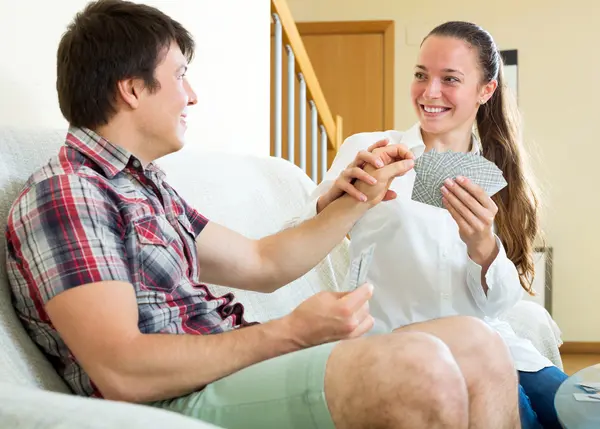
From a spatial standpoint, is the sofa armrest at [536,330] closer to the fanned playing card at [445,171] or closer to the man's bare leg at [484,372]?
the fanned playing card at [445,171]

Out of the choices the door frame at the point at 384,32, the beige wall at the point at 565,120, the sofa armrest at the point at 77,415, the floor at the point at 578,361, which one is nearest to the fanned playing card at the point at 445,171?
the sofa armrest at the point at 77,415

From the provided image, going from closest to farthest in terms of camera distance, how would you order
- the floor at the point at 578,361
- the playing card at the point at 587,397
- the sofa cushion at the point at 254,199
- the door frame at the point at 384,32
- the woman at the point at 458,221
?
the playing card at the point at 587,397, the woman at the point at 458,221, the sofa cushion at the point at 254,199, the floor at the point at 578,361, the door frame at the point at 384,32

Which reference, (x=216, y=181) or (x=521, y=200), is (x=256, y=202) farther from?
(x=521, y=200)

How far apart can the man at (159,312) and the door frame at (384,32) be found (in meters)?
4.77

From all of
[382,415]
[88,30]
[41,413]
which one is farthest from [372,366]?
[88,30]

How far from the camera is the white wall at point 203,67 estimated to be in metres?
1.70

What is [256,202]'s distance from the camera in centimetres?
212

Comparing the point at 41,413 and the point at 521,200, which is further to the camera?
the point at 521,200

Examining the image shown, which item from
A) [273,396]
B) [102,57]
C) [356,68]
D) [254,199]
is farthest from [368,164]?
[356,68]

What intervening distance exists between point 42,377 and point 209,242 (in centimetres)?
45

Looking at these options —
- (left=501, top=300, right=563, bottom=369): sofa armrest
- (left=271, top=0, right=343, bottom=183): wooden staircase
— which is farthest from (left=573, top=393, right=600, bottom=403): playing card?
(left=271, top=0, right=343, bottom=183): wooden staircase

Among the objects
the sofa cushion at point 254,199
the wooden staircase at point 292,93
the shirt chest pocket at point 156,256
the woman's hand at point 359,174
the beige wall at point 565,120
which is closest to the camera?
the shirt chest pocket at point 156,256

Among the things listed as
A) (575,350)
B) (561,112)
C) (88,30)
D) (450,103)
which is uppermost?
(88,30)

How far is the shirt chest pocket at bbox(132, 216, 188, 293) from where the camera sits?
1.32 metres
